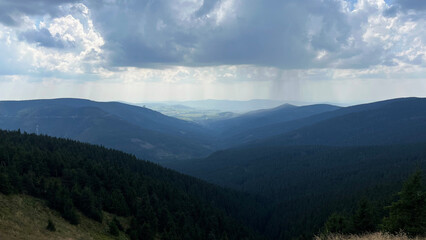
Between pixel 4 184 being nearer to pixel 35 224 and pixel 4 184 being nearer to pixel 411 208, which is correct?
pixel 35 224

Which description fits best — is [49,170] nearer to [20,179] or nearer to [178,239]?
[20,179]

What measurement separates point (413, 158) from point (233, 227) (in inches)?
6567

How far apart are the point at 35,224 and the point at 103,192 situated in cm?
2844

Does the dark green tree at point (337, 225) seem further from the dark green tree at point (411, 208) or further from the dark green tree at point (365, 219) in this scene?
the dark green tree at point (411, 208)

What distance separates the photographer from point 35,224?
3591 cm

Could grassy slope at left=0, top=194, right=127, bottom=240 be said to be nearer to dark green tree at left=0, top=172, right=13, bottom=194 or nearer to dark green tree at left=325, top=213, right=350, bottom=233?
dark green tree at left=0, top=172, right=13, bottom=194

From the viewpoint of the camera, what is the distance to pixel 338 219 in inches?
1933

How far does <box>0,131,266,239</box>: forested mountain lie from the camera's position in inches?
1916

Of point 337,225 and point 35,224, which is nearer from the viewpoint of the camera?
point 35,224

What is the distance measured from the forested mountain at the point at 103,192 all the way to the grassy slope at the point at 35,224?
1846 millimetres

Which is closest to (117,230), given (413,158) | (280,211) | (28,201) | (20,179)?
(28,201)

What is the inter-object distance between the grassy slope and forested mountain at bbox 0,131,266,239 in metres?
1.85

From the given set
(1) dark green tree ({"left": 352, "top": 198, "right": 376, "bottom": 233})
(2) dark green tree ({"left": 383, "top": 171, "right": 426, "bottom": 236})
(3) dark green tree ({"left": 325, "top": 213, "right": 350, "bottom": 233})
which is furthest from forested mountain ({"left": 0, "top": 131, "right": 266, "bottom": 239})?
(2) dark green tree ({"left": 383, "top": 171, "right": 426, "bottom": 236})

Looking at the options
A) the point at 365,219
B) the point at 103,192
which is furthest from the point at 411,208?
the point at 103,192
